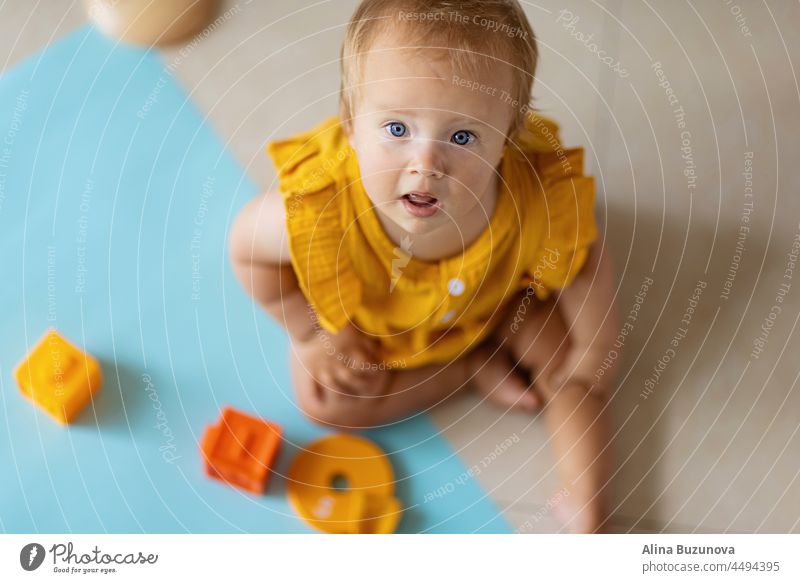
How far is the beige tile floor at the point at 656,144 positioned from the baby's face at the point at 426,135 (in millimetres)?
107

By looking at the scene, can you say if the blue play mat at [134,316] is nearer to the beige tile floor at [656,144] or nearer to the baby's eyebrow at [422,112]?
the beige tile floor at [656,144]

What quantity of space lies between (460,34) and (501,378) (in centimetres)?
21

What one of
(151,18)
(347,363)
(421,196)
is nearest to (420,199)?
(421,196)

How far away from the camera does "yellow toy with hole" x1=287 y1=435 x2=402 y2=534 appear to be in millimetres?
500

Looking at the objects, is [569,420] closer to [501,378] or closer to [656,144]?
[501,378]

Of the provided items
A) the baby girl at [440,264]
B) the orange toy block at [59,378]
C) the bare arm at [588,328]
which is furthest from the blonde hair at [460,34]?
the orange toy block at [59,378]

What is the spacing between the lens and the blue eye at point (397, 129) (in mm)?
445

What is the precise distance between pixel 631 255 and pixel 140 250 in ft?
1.02

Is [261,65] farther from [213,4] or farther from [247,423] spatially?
[247,423]

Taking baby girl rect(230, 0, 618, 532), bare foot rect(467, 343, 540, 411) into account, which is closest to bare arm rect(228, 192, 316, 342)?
baby girl rect(230, 0, 618, 532)

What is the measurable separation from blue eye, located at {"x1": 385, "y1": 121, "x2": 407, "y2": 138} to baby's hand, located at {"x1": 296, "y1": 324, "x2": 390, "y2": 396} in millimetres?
132

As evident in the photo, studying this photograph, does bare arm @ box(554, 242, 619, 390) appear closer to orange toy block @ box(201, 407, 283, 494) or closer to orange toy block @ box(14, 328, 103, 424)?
orange toy block @ box(201, 407, 283, 494)

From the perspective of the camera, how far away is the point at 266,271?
1.77 ft

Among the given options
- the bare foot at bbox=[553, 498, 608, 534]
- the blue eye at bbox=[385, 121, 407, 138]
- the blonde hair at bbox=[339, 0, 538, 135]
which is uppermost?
the blonde hair at bbox=[339, 0, 538, 135]
